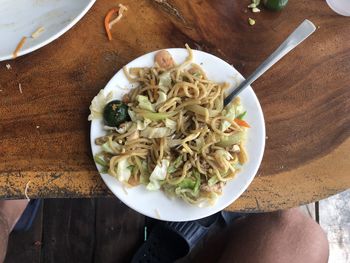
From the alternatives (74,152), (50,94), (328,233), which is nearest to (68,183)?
(74,152)

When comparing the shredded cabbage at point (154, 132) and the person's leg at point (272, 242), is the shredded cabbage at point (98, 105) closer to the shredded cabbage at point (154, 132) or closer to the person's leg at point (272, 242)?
the shredded cabbage at point (154, 132)

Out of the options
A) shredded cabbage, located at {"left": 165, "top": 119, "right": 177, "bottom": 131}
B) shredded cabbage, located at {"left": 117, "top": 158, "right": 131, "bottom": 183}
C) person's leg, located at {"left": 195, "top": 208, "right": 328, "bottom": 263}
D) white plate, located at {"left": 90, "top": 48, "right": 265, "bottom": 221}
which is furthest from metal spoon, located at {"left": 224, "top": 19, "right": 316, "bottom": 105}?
person's leg, located at {"left": 195, "top": 208, "right": 328, "bottom": 263}

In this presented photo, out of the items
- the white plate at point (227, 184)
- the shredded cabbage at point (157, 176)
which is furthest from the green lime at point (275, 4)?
the shredded cabbage at point (157, 176)

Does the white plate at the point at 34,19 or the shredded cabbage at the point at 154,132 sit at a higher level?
the white plate at the point at 34,19

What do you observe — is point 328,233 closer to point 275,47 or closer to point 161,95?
point 275,47

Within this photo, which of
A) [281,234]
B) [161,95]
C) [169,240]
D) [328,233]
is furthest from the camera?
[328,233]

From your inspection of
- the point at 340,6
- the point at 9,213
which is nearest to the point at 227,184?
the point at 340,6
